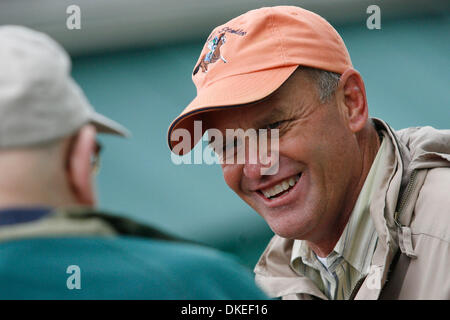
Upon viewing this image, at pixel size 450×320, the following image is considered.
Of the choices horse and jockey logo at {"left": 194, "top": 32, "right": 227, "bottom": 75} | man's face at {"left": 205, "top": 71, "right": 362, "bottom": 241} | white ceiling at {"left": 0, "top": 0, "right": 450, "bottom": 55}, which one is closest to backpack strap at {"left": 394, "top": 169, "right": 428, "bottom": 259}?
man's face at {"left": 205, "top": 71, "right": 362, "bottom": 241}

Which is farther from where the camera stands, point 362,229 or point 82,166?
point 362,229

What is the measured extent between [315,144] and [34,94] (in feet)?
3.36

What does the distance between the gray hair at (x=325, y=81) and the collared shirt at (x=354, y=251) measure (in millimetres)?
234

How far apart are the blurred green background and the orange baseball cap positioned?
1342 mm

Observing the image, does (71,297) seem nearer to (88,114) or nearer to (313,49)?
(88,114)

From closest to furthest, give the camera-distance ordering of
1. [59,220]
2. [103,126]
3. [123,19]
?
[59,220], [103,126], [123,19]

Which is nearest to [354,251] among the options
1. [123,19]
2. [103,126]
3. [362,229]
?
[362,229]

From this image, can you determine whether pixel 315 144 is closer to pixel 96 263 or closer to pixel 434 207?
pixel 434 207

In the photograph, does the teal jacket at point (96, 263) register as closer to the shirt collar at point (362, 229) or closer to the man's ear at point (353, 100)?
the shirt collar at point (362, 229)

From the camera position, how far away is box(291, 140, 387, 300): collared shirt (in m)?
1.76

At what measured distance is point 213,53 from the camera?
184 centimetres

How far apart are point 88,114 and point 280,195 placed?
0.94 m

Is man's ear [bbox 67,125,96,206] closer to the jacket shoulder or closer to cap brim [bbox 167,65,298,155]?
cap brim [bbox 167,65,298,155]

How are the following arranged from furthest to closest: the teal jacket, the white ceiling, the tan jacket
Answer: the white ceiling, the tan jacket, the teal jacket
